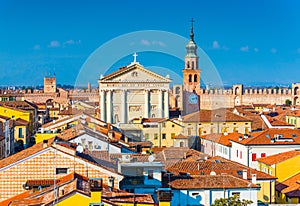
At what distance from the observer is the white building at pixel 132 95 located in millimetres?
30312

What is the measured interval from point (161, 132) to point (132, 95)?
910cm

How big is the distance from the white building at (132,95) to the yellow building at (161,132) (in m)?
5.46

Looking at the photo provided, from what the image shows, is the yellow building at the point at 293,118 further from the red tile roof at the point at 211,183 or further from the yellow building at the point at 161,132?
the red tile roof at the point at 211,183

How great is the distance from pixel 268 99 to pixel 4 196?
70107 millimetres

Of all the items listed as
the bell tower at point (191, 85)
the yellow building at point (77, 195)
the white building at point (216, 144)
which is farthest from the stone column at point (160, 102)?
the yellow building at point (77, 195)

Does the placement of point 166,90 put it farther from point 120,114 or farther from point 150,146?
point 150,146

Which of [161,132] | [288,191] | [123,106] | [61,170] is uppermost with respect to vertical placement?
[123,106]

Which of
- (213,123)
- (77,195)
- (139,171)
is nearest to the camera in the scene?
(77,195)

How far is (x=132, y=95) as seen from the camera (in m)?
32.0

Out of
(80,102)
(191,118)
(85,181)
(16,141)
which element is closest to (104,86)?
(80,102)

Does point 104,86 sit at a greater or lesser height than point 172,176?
greater

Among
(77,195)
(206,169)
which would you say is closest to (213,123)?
(206,169)

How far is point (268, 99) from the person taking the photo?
78625 millimetres

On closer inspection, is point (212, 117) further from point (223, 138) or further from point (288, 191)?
point (288, 191)
